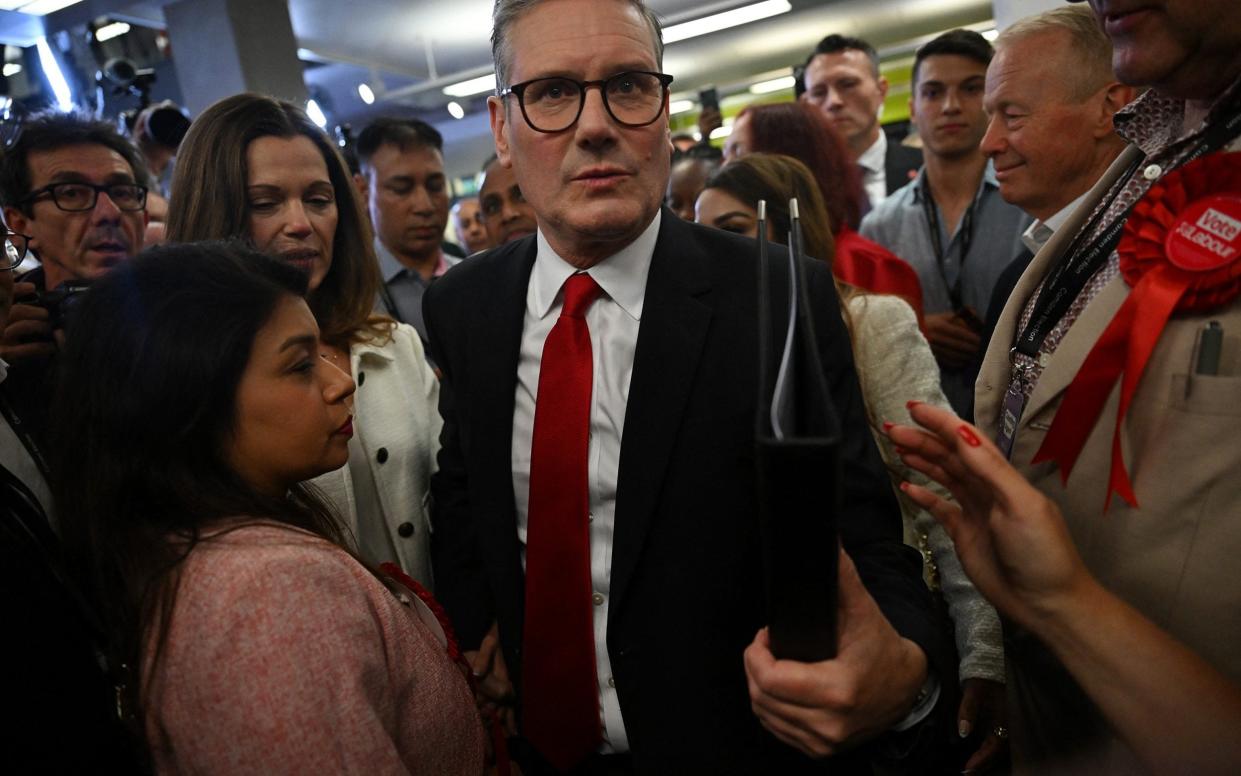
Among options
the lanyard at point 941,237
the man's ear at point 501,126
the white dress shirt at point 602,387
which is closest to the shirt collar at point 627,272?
the white dress shirt at point 602,387

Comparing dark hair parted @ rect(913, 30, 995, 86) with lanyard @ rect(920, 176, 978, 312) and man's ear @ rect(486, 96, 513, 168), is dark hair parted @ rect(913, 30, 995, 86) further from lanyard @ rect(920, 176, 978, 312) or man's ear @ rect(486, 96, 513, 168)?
man's ear @ rect(486, 96, 513, 168)

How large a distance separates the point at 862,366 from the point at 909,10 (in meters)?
8.83

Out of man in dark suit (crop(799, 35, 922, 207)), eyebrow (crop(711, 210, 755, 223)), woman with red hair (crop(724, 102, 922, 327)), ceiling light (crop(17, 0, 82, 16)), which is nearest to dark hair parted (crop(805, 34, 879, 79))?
man in dark suit (crop(799, 35, 922, 207))

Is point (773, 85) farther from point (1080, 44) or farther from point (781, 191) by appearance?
point (781, 191)

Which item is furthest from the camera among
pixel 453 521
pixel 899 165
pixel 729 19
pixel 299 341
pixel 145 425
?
pixel 729 19

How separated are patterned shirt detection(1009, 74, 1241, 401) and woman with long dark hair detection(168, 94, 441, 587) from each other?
44.6 inches

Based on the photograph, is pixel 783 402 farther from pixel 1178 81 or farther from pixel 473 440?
pixel 473 440

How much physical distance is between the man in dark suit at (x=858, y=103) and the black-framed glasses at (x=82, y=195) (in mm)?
2884

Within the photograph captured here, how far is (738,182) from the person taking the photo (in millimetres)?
1962

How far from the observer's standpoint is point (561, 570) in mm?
1172

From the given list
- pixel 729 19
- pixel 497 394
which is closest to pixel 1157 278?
pixel 497 394

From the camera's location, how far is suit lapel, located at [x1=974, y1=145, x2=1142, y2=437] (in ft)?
2.79

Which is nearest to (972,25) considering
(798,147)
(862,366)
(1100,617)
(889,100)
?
(889,100)

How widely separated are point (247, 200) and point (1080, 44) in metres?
1.94
